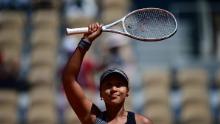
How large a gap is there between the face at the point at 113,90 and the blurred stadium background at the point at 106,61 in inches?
198

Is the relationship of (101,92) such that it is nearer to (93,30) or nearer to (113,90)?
(113,90)

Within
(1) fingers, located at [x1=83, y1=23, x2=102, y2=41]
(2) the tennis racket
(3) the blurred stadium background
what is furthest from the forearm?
(3) the blurred stadium background

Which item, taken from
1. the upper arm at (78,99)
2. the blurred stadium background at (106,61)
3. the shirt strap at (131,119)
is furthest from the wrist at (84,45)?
the blurred stadium background at (106,61)

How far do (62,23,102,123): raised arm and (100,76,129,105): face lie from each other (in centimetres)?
12

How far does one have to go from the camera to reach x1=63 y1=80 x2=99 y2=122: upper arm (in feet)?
16.2

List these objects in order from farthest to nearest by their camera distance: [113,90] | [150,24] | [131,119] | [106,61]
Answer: [106,61], [150,24], [131,119], [113,90]

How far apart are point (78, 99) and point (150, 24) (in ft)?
2.45

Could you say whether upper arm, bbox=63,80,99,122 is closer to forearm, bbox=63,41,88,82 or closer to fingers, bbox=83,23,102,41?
forearm, bbox=63,41,88,82

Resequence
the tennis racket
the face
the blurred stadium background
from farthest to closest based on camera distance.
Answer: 1. the blurred stadium background
2. the tennis racket
3. the face

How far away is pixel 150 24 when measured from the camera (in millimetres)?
5355

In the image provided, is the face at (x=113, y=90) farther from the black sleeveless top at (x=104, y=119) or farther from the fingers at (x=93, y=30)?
the fingers at (x=93, y=30)

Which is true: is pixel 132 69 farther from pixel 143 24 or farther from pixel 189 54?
pixel 143 24

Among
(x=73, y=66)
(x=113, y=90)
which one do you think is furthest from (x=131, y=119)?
(x=73, y=66)

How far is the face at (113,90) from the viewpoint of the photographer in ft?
16.2
